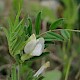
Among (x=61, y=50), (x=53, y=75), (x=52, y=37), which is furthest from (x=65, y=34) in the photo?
(x=61, y=50)

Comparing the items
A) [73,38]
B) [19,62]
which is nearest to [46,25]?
[73,38]

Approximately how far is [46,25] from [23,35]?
2.79 ft

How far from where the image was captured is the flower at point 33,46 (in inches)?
33.8

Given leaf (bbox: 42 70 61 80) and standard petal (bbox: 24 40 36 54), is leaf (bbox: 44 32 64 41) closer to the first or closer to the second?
standard petal (bbox: 24 40 36 54)

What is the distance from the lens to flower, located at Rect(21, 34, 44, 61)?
859 millimetres

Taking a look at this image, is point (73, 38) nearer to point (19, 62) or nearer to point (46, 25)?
point (46, 25)

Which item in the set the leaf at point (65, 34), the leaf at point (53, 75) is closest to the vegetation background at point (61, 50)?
the leaf at point (53, 75)

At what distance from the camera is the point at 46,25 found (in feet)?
5.64

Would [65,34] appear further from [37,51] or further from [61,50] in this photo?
[61,50]

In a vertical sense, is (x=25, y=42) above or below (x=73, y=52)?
above

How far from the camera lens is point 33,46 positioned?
0.86m

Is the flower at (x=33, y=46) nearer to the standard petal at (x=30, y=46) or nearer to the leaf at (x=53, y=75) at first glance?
the standard petal at (x=30, y=46)

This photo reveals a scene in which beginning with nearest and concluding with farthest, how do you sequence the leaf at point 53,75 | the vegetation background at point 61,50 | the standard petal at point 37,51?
the standard petal at point 37,51
the leaf at point 53,75
the vegetation background at point 61,50

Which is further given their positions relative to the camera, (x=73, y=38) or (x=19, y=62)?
(x=73, y=38)
